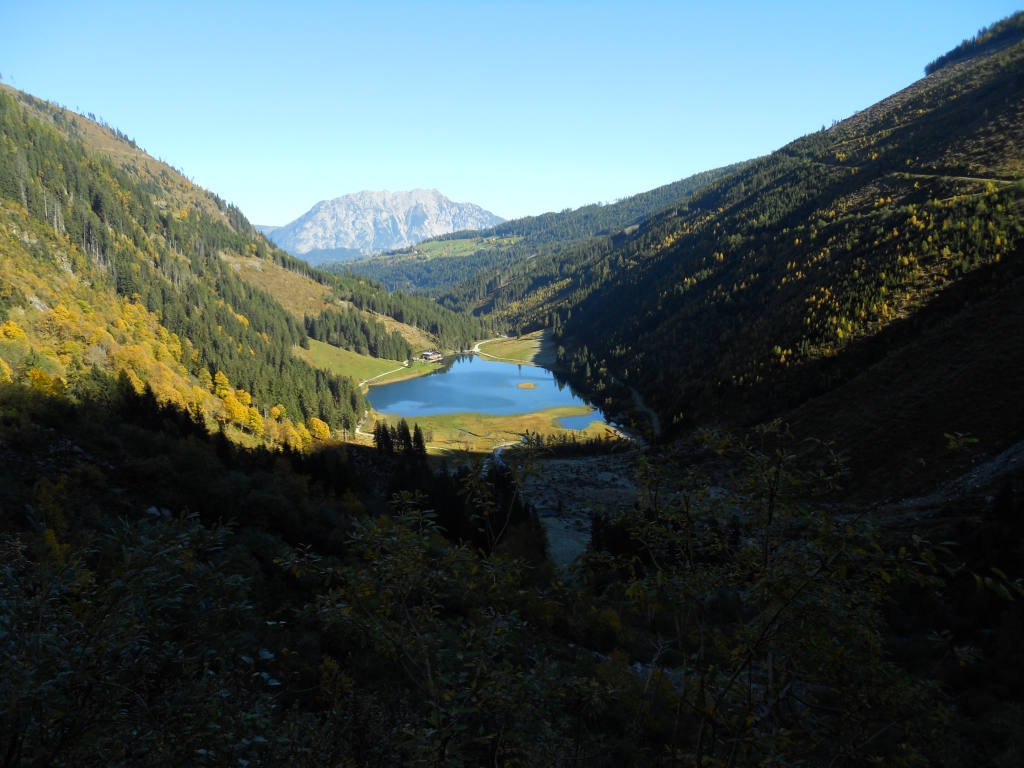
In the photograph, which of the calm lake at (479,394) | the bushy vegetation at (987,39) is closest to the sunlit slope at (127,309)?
the calm lake at (479,394)

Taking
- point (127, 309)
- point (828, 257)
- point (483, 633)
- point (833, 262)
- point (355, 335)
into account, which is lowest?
point (833, 262)

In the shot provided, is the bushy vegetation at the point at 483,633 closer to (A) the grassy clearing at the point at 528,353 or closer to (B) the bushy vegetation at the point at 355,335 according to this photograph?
(B) the bushy vegetation at the point at 355,335

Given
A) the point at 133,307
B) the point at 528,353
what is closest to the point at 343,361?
the point at 133,307

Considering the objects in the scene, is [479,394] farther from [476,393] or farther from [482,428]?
[482,428]

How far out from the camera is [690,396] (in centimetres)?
8381

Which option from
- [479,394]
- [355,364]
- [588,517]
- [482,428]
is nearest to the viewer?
[588,517]

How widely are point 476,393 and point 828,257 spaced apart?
266 feet

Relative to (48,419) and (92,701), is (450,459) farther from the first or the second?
(92,701)

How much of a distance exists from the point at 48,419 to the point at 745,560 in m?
32.6

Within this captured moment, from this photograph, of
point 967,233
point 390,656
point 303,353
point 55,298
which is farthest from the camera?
point 303,353

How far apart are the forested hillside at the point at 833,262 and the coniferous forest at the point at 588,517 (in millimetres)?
776

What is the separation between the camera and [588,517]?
5791 cm

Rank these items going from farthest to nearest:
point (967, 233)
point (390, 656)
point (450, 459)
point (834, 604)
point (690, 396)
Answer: point (690, 396) < point (450, 459) < point (967, 233) < point (390, 656) < point (834, 604)

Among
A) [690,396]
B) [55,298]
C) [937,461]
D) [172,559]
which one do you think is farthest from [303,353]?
[172,559]
